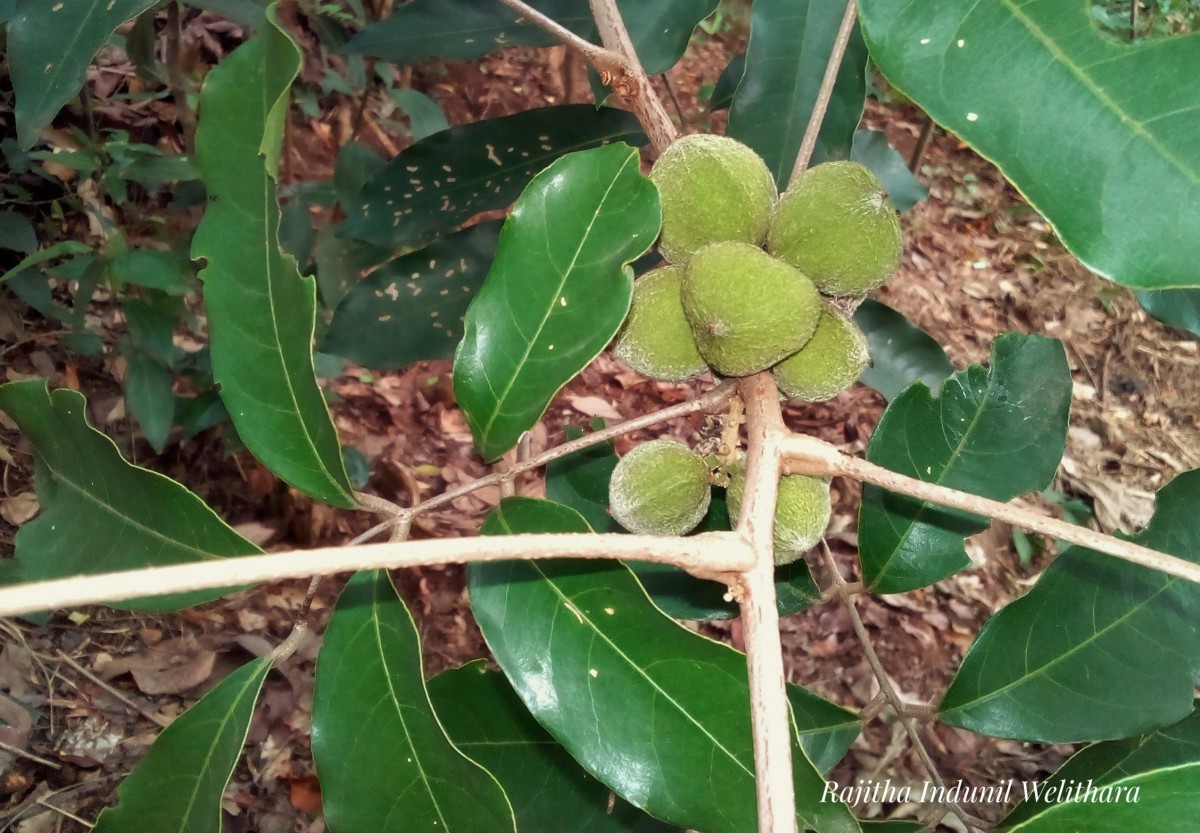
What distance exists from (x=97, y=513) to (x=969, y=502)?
790mm

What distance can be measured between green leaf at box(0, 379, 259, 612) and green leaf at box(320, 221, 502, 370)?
676 mm

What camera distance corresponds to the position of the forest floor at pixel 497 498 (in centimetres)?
178

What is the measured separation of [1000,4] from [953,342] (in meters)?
2.92

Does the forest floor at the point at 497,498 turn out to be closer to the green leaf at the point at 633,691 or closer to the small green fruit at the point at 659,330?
the small green fruit at the point at 659,330

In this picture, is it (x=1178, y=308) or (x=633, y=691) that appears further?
(x=1178, y=308)

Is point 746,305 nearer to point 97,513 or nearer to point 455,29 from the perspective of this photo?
point 97,513

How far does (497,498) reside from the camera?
2.47 metres

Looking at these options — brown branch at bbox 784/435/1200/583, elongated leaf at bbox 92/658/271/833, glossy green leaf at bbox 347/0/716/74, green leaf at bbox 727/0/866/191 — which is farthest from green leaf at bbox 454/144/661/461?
glossy green leaf at bbox 347/0/716/74

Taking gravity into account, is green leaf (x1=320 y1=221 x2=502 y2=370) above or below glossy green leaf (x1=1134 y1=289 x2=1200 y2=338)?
below

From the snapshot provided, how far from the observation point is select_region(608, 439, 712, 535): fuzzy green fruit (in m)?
0.83

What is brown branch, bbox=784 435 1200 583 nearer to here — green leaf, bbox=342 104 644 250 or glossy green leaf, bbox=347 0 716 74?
green leaf, bbox=342 104 644 250

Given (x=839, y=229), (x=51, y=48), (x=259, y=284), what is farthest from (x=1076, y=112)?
(x=51, y=48)

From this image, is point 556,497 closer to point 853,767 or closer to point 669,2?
point 669,2

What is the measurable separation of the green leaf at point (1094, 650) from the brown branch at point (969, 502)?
0.32 m
